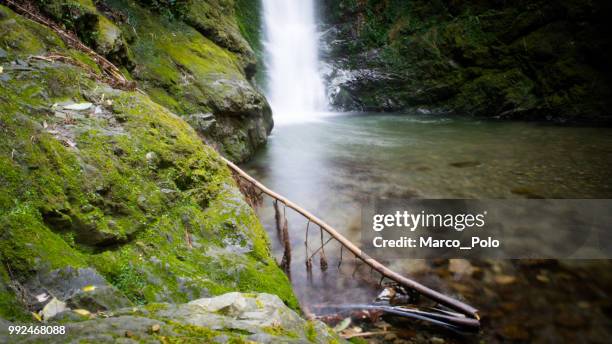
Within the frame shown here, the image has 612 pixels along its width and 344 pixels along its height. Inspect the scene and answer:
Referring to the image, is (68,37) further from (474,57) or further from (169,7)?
(474,57)

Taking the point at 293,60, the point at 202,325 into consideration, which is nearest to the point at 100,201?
the point at 202,325

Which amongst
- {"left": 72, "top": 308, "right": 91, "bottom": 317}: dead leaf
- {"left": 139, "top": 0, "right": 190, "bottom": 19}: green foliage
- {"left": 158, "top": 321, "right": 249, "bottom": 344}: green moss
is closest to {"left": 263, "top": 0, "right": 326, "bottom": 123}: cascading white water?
{"left": 139, "top": 0, "right": 190, "bottom": 19}: green foliage

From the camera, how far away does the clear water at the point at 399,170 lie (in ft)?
14.5

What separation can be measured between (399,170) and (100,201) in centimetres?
628

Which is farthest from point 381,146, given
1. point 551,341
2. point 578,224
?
point 551,341

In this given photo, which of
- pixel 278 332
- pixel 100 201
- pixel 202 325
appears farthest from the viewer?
pixel 100 201

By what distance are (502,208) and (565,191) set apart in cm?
159

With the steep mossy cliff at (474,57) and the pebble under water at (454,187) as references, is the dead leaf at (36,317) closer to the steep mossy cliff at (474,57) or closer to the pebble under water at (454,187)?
the pebble under water at (454,187)

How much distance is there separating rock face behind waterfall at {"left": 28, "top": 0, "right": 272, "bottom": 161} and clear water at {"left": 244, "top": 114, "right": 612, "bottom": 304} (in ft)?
3.31

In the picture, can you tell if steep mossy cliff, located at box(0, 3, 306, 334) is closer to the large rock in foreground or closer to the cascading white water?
the large rock in foreground

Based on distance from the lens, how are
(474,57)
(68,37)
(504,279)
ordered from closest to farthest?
(504,279) → (68,37) → (474,57)

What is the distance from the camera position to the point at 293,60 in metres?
17.5

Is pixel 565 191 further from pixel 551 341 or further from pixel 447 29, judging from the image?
pixel 447 29

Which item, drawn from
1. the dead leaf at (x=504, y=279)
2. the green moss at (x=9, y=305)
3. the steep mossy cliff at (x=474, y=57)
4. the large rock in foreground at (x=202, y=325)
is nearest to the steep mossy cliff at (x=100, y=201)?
the green moss at (x=9, y=305)
